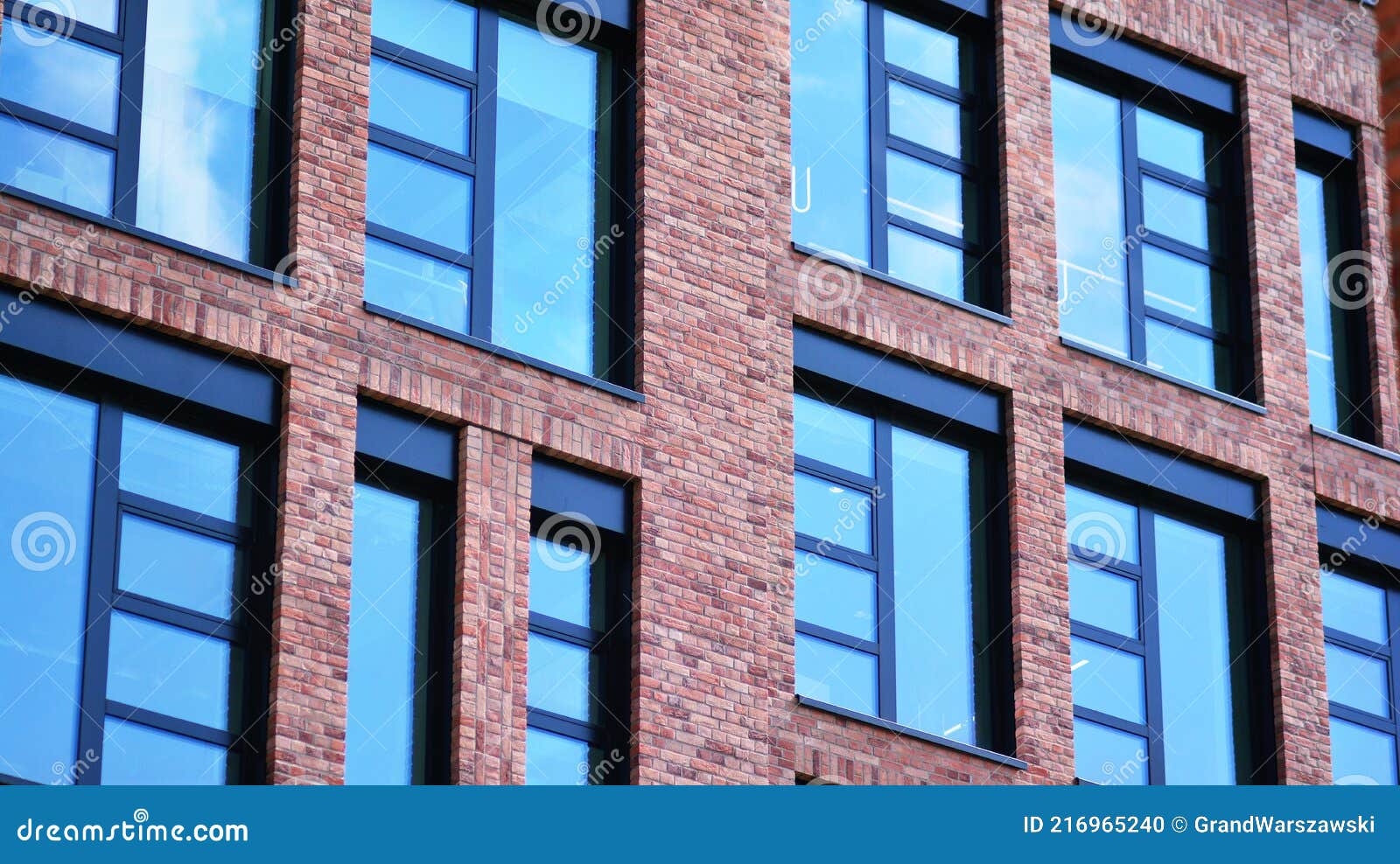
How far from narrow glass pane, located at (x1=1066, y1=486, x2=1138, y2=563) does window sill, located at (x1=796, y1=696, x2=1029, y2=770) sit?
2416 mm

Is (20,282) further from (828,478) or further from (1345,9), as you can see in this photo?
(1345,9)

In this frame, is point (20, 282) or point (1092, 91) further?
point (1092, 91)

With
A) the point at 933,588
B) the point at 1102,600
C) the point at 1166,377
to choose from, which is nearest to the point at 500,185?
the point at 933,588

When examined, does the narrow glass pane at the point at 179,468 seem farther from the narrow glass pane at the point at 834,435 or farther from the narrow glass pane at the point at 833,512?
the narrow glass pane at the point at 834,435

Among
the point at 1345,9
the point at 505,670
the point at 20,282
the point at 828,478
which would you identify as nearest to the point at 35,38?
the point at 20,282

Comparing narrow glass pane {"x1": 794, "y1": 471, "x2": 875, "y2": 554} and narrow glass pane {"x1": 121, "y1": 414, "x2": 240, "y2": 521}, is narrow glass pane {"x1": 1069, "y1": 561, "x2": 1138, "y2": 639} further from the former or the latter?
narrow glass pane {"x1": 121, "y1": 414, "x2": 240, "y2": 521}

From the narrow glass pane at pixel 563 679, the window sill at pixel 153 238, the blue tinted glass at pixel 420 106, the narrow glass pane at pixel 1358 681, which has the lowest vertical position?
the narrow glass pane at pixel 563 679

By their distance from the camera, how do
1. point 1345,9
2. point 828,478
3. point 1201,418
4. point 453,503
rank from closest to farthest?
point 453,503
point 828,478
point 1201,418
point 1345,9

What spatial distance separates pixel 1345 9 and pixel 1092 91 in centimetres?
333

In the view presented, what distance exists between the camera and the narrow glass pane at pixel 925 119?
25406 millimetres

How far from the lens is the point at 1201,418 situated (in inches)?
1021

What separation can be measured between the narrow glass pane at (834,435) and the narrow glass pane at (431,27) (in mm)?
3944

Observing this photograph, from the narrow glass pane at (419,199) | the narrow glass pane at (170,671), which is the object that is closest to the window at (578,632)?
the narrow glass pane at (419,199)

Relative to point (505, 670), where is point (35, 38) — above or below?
above
